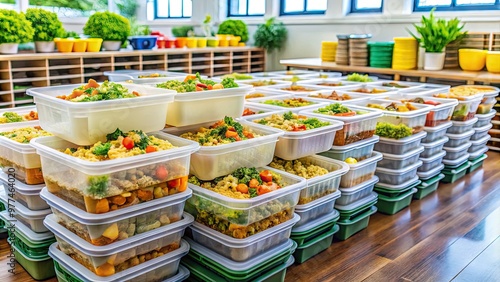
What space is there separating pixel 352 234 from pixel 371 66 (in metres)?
3.03

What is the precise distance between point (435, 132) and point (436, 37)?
179cm

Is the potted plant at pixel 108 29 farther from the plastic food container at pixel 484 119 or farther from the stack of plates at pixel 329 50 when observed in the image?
the plastic food container at pixel 484 119

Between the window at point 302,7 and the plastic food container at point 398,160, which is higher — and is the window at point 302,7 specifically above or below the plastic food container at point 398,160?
above

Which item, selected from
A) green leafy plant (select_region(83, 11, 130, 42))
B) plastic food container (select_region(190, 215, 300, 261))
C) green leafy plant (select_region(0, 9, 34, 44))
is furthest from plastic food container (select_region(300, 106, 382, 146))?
green leafy plant (select_region(83, 11, 130, 42))

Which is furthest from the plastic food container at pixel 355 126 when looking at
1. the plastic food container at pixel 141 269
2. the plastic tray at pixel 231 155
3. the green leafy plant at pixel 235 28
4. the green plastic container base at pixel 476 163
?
the green leafy plant at pixel 235 28

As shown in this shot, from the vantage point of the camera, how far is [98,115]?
1933 mm

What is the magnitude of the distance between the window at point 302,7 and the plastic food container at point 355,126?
149 inches

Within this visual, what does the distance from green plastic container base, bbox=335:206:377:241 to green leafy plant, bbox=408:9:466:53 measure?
105 inches

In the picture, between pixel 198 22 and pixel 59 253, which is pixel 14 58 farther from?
pixel 198 22

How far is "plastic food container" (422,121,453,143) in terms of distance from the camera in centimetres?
346

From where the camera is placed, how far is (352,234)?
283 centimetres

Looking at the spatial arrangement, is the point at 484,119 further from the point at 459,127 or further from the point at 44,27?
the point at 44,27

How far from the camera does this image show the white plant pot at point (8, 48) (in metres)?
4.39

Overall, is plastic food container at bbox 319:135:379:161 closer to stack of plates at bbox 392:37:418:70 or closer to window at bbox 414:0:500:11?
stack of plates at bbox 392:37:418:70
